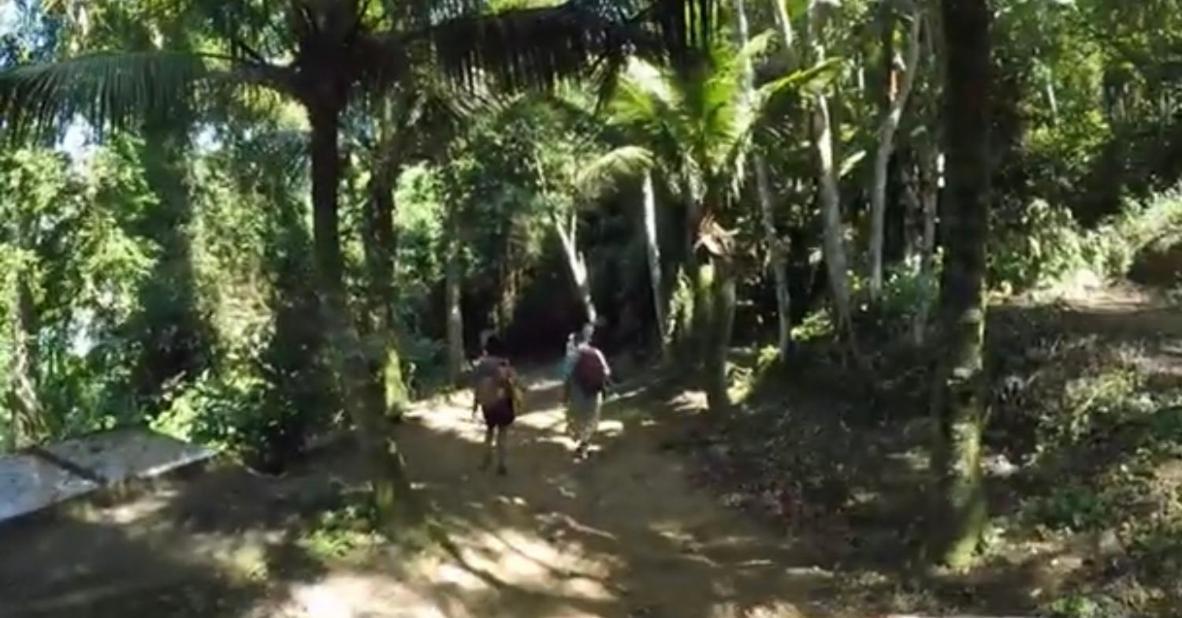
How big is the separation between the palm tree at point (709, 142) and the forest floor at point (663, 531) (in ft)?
6.34

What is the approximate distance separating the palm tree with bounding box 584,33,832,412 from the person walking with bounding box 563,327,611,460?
2.21m

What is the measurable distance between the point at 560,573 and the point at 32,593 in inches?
166

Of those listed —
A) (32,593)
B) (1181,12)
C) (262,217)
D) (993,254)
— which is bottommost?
(32,593)

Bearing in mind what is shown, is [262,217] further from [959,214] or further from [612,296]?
[959,214]

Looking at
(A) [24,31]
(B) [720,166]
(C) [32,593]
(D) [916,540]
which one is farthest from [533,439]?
(A) [24,31]

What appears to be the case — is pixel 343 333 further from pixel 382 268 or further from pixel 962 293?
pixel 382 268

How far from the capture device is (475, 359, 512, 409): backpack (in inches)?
518

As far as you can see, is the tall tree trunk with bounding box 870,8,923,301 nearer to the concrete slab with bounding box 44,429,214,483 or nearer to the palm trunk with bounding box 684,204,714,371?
the palm trunk with bounding box 684,204,714,371

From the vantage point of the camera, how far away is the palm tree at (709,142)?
15.1m

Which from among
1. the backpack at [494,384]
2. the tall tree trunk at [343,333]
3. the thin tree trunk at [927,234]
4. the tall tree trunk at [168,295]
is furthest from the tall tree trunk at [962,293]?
the tall tree trunk at [168,295]

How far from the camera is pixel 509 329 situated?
92.3ft

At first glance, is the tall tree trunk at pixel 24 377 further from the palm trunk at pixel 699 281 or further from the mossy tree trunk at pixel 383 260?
the palm trunk at pixel 699 281

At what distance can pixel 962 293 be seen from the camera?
30.5ft

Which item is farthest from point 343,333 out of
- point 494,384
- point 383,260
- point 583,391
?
point 383,260
